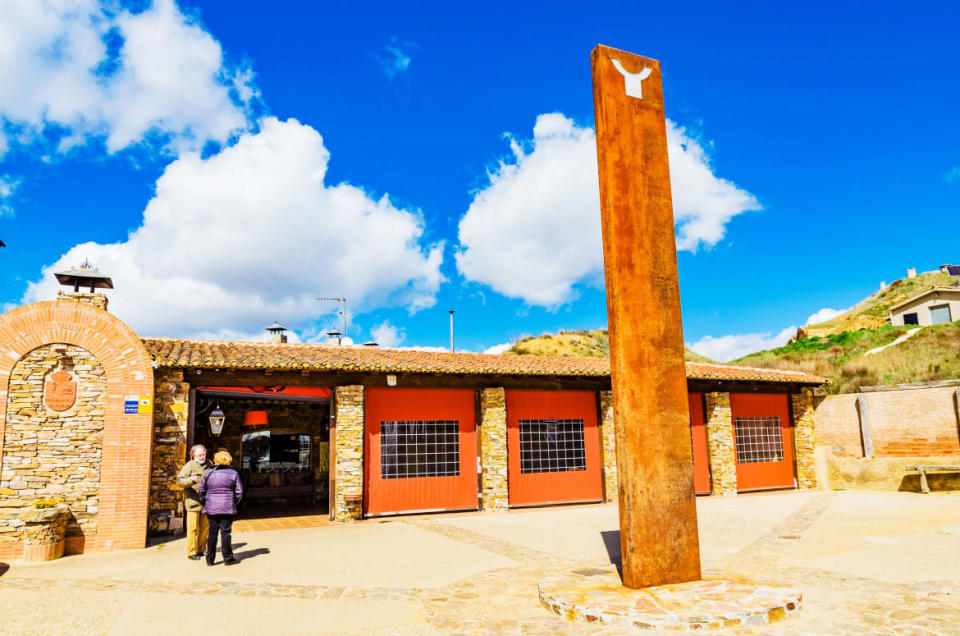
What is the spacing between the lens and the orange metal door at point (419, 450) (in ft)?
43.1

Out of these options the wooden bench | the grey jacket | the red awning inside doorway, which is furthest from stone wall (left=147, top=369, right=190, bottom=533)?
the wooden bench

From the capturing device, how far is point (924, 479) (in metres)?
15.2

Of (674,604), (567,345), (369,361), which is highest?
(567,345)

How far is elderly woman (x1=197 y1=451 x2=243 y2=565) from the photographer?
7.98 m

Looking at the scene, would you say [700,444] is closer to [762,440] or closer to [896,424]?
[762,440]

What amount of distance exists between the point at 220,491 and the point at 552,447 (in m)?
8.64

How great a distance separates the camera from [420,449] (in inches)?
537

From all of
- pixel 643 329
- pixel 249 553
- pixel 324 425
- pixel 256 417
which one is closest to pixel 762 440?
pixel 324 425

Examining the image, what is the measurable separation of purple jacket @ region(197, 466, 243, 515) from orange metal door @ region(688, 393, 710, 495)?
12.1m

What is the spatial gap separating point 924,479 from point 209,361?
16815 mm

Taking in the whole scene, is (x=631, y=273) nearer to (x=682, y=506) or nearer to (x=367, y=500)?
(x=682, y=506)

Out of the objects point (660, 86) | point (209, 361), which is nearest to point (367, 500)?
point (209, 361)

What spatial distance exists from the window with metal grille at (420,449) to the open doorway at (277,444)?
107 inches

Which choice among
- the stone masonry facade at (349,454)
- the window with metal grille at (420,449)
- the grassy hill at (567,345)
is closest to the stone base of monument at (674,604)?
the stone masonry facade at (349,454)
